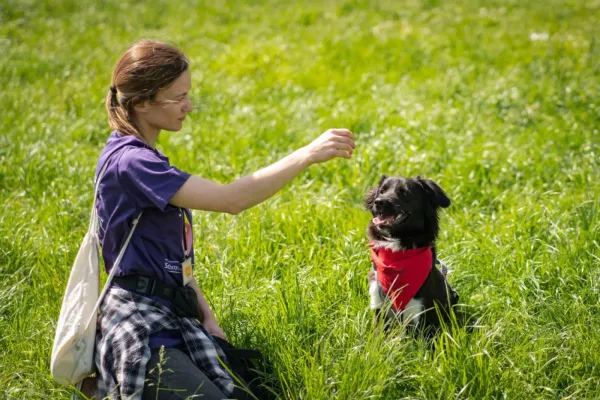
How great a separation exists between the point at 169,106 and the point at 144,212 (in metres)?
0.48

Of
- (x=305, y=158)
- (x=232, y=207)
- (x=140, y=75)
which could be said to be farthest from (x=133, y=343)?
(x=140, y=75)

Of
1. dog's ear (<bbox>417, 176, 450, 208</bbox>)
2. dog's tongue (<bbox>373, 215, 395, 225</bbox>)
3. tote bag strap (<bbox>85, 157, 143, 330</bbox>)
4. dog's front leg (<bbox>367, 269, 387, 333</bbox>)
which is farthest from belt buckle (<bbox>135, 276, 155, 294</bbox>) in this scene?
dog's ear (<bbox>417, 176, 450, 208</bbox>)

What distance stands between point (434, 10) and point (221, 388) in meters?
10.9

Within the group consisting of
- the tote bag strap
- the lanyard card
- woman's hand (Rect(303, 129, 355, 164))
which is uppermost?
woman's hand (Rect(303, 129, 355, 164))

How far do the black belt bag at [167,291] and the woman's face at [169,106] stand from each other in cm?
69

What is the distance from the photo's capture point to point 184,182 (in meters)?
2.68

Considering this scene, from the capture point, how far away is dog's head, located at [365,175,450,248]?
3381 mm

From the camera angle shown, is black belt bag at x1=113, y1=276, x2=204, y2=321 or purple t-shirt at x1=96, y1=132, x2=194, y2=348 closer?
purple t-shirt at x1=96, y1=132, x2=194, y2=348

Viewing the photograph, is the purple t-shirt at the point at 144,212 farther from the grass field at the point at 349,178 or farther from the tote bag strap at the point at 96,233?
the grass field at the point at 349,178

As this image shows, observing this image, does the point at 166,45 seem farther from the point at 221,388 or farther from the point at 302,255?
the point at 302,255

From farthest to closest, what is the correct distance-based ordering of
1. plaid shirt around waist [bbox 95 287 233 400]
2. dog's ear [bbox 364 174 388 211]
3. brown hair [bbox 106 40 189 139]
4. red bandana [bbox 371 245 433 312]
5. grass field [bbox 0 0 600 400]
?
1. dog's ear [bbox 364 174 388 211]
2. red bandana [bbox 371 245 433 312]
3. grass field [bbox 0 0 600 400]
4. brown hair [bbox 106 40 189 139]
5. plaid shirt around waist [bbox 95 287 233 400]

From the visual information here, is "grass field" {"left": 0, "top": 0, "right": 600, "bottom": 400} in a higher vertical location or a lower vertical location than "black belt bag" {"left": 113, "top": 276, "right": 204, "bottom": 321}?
lower

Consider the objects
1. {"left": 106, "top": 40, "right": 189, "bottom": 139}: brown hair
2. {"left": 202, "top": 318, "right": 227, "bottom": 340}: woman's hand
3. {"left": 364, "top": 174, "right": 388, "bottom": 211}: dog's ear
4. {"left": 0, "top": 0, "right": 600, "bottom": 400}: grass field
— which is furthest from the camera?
{"left": 364, "top": 174, "right": 388, "bottom": 211}: dog's ear

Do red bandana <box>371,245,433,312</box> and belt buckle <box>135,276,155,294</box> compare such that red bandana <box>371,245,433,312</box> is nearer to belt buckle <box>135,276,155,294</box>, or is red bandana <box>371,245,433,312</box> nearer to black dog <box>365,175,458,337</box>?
black dog <box>365,175,458,337</box>
